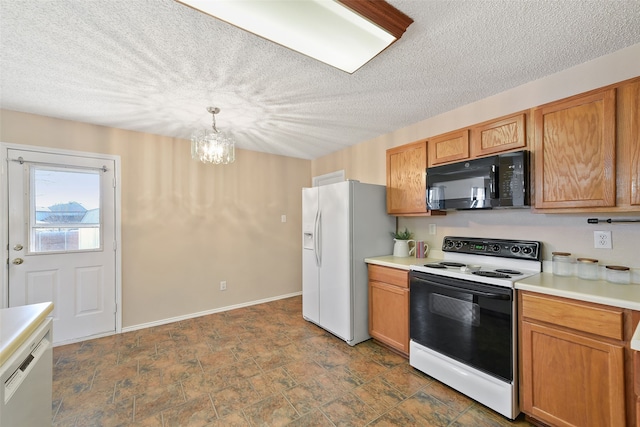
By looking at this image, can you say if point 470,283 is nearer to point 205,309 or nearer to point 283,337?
point 283,337

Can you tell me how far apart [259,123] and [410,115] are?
5.35ft

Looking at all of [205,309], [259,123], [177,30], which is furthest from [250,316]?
[177,30]

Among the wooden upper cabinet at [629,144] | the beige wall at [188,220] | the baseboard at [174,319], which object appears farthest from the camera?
the beige wall at [188,220]

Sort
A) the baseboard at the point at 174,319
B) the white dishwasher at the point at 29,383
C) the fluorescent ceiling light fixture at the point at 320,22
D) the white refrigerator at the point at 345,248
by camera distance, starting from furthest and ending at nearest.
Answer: the baseboard at the point at 174,319
the white refrigerator at the point at 345,248
the fluorescent ceiling light fixture at the point at 320,22
the white dishwasher at the point at 29,383

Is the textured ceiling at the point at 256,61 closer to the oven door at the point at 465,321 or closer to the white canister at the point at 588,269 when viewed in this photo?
the white canister at the point at 588,269

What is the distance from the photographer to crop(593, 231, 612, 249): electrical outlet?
1749mm

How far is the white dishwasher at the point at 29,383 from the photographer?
3.00 feet

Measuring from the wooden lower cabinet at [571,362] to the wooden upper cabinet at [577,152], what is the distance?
2.33ft

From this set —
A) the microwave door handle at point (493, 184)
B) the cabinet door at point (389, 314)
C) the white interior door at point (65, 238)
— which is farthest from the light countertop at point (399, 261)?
the white interior door at point (65, 238)

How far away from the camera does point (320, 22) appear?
1421mm

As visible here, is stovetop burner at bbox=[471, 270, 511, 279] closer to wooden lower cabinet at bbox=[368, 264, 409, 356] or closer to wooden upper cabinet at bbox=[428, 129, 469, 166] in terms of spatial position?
wooden lower cabinet at bbox=[368, 264, 409, 356]

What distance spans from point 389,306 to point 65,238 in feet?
11.3

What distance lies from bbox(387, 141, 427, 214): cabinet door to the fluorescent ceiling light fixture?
128 cm

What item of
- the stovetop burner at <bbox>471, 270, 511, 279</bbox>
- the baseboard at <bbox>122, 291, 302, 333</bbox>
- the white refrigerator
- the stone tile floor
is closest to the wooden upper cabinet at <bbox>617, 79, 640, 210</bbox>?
the stovetop burner at <bbox>471, 270, 511, 279</bbox>
